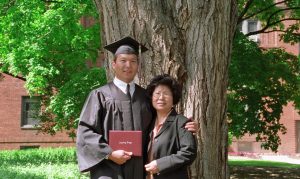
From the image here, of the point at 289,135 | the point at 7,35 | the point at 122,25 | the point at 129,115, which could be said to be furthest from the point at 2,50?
the point at 289,135

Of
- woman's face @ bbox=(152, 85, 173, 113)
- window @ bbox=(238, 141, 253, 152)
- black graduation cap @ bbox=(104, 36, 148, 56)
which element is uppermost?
black graduation cap @ bbox=(104, 36, 148, 56)

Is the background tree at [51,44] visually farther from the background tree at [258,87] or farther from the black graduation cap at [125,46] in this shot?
the black graduation cap at [125,46]

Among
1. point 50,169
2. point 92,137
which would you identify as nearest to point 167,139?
point 92,137

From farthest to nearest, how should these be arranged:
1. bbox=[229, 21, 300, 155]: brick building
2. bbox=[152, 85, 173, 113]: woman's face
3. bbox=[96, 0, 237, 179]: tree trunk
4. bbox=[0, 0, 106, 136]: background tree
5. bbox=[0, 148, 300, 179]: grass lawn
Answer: bbox=[229, 21, 300, 155]: brick building, bbox=[0, 0, 106, 136]: background tree, bbox=[0, 148, 300, 179]: grass lawn, bbox=[96, 0, 237, 179]: tree trunk, bbox=[152, 85, 173, 113]: woman's face

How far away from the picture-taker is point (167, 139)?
12.2 ft

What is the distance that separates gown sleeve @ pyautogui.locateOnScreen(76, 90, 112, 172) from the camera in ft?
11.8

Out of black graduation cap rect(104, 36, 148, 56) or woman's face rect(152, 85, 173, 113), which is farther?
black graduation cap rect(104, 36, 148, 56)

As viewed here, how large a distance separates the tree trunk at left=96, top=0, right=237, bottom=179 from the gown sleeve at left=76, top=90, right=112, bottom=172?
2.96ft

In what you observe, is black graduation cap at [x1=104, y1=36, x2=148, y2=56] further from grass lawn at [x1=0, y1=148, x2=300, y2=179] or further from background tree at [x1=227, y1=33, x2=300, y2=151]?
background tree at [x1=227, y1=33, x2=300, y2=151]

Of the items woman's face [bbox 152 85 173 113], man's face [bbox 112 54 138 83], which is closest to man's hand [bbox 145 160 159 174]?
woman's face [bbox 152 85 173 113]

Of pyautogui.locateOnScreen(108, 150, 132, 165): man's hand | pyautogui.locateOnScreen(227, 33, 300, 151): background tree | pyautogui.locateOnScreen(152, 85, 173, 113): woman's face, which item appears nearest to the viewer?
pyautogui.locateOnScreen(108, 150, 132, 165): man's hand

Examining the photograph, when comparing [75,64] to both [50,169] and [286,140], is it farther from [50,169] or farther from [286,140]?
[286,140]

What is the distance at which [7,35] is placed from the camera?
44.0ft

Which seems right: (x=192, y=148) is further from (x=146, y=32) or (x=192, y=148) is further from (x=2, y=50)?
(x=2, y=50)
